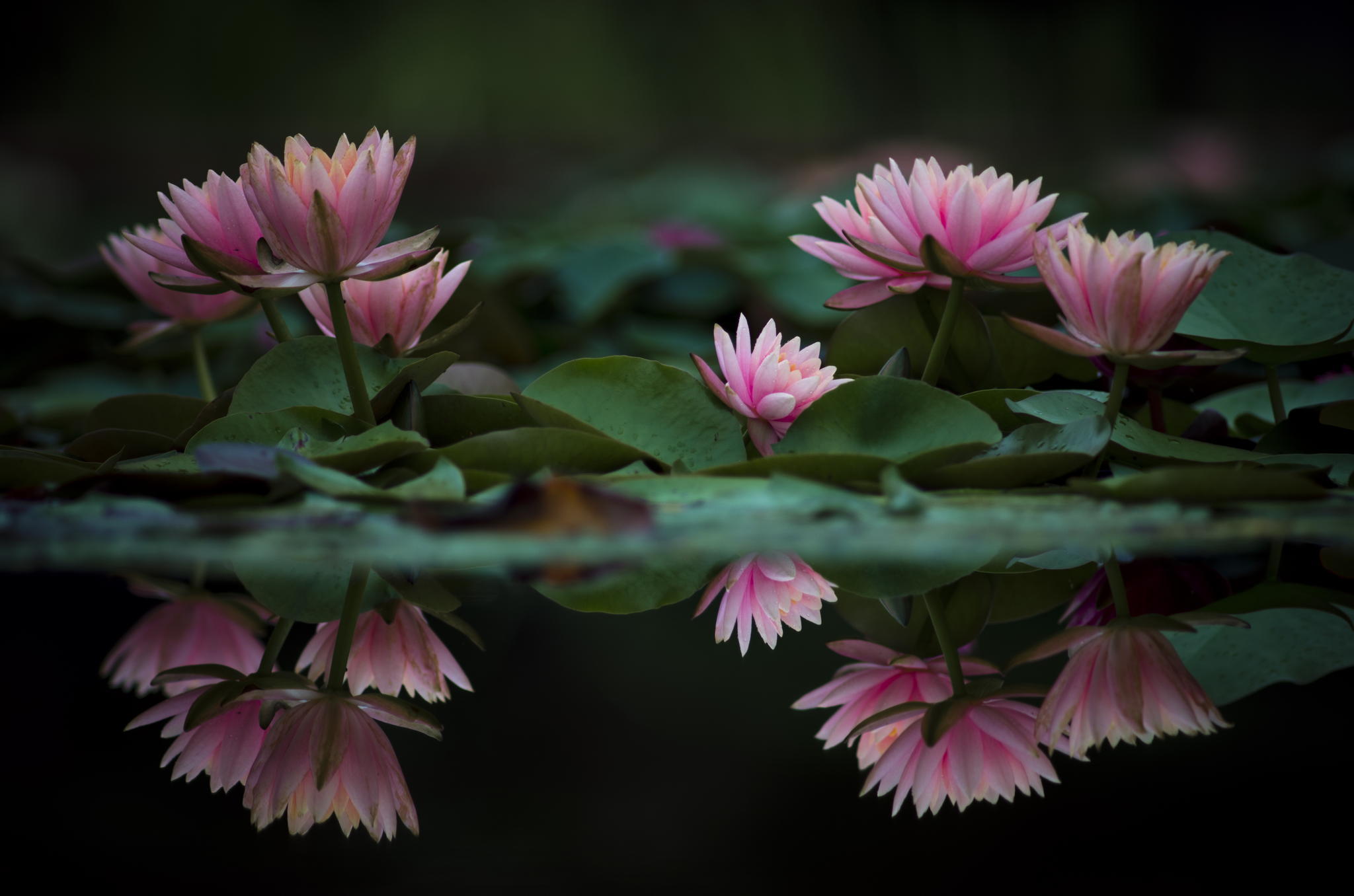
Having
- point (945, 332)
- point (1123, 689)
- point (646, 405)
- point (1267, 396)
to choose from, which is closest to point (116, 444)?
point (646, 405)

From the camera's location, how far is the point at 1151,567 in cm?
60

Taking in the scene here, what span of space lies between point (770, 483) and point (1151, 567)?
24 centimetres

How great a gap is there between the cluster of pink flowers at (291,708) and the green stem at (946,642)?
0.24 meters

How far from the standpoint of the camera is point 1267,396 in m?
1.17

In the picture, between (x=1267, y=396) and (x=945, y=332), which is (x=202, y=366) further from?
(x=1267, y=396)

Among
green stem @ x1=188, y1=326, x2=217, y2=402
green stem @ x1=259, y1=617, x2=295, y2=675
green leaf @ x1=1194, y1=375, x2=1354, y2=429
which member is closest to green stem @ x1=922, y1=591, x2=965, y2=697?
green stem @ x1=259, y1=617, x2=295, y2=675

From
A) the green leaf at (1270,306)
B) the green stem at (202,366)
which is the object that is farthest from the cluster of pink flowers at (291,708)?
the green leaf at (1270,306)

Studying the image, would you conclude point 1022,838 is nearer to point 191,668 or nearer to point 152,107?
point 191,668

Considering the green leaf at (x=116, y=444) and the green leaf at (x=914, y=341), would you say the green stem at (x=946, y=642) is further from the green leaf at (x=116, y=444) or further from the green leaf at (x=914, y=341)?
the green leaf at (x=116, y=444)

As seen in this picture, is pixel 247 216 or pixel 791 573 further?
pixel 247 216

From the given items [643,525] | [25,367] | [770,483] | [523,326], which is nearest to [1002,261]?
[770,483]

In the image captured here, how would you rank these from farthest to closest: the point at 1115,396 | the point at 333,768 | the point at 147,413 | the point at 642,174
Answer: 1. the point at 642,174
2. the point at 147,413
3. the point at 1115,396
4. the point at 333,768

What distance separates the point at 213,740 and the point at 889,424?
1.78ft

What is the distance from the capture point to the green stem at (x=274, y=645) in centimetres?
50
